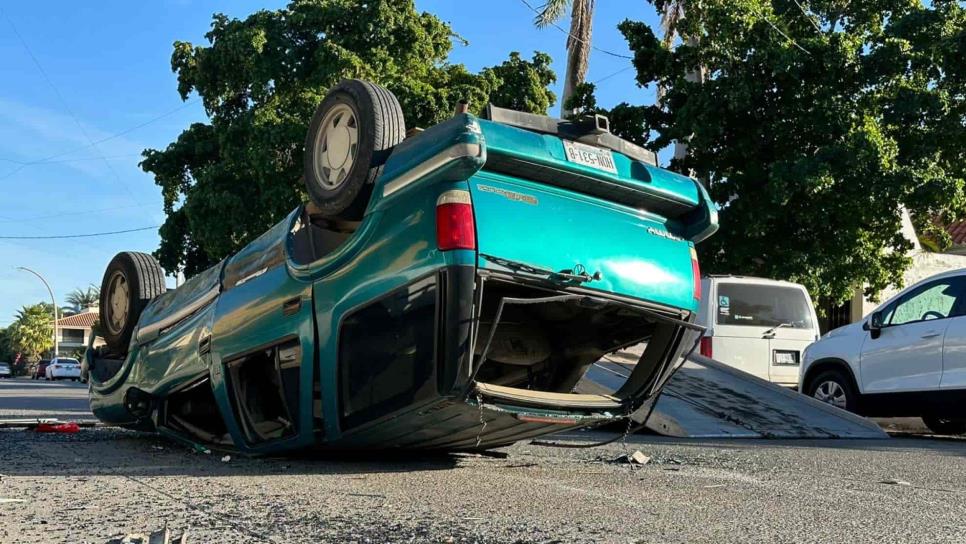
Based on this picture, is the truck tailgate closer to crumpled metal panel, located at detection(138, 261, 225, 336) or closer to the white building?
crumpled metal panel, located at detection(138, 261, 225, 336)

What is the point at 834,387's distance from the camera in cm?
1102

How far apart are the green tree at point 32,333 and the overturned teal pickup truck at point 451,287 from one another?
8593 centimetres

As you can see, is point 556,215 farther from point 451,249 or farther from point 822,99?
point 822,99

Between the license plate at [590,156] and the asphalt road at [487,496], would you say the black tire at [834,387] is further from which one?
the license plate at [590,156]

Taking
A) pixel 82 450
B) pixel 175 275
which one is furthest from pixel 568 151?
pixel 175 275

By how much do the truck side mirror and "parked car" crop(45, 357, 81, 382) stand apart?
45.4 meters

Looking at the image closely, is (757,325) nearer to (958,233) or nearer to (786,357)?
(786,357)

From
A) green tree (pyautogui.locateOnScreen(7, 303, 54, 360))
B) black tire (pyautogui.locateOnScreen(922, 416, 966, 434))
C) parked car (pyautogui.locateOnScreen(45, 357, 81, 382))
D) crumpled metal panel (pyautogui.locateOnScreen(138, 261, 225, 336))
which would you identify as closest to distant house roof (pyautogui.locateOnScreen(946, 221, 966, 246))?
black tire (pyautogui.locateOnScreen(922, 416, 966, 434))

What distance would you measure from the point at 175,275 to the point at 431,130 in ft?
77.4

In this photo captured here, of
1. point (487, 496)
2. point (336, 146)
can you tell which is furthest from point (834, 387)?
point (336, 146)

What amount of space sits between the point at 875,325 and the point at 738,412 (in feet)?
7.67

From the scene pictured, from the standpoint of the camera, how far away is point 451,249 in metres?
4.57

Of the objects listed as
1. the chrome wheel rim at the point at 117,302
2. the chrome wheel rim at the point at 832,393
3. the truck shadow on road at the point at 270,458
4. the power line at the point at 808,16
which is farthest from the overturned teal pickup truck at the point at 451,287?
the power line at the point at 808,16

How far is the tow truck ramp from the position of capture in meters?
8.86
